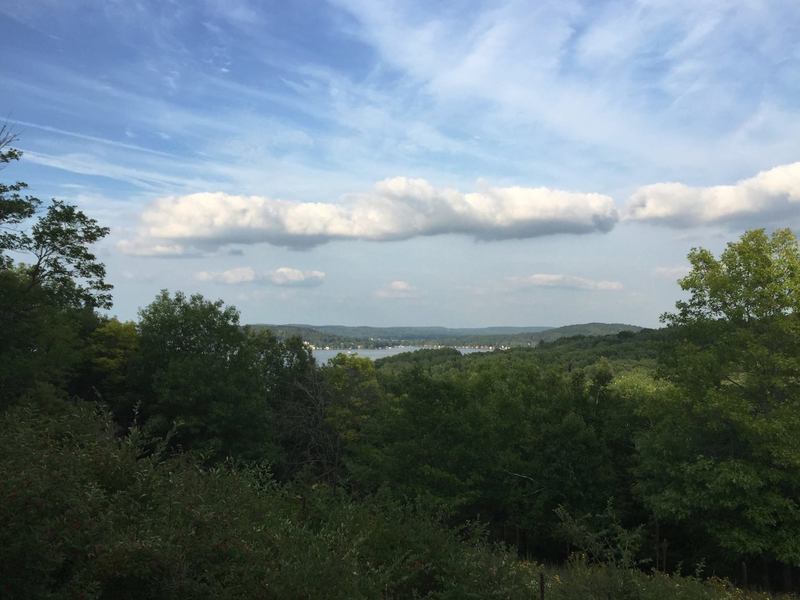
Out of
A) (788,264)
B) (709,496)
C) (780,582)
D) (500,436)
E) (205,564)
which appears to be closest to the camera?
(205,564)

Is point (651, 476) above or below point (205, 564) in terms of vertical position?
below

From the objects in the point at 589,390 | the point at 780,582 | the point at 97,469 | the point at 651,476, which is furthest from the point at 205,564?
the point at 589,390

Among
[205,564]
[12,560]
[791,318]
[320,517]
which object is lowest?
[320,517]

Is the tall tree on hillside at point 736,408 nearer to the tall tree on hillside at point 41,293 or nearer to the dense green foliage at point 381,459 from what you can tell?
the dense green foliage at point 381,459

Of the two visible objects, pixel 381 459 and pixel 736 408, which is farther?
pixel 381 459

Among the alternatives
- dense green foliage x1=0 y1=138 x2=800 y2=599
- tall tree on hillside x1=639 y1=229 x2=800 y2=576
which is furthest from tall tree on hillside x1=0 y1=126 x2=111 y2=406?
tall tree on hillside x1=639 y1=229 x2=800 y2=576

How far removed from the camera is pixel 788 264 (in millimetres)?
19375

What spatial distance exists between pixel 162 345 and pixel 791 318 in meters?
29.7

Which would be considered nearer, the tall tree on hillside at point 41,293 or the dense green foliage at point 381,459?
the dense green foliage at point 381,459

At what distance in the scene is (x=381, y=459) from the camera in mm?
23531

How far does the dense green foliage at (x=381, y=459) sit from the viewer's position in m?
6.33

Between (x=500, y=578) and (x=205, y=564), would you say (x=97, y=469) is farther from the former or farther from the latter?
Result: (x=500, y=578)

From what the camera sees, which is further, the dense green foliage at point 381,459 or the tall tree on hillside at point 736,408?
the tall tree on hillside at point 736,408

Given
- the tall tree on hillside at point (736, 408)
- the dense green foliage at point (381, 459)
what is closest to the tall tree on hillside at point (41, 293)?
the dense green foliage at point (381, 459)
